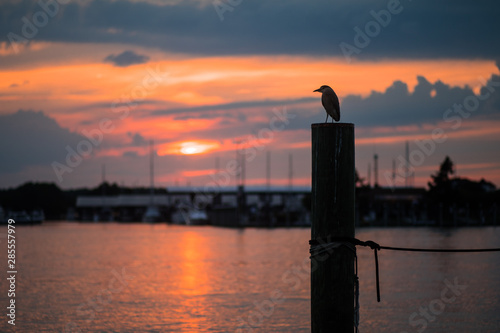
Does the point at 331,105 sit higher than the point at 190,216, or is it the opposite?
the point at 331,105

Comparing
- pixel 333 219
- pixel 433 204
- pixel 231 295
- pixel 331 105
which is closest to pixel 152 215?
pixel 433 204

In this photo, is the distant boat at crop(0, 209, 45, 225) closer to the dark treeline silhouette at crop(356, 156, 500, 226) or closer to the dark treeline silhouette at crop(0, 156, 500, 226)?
the dark treeline silhouette at crop(0, 156, 500, 226)

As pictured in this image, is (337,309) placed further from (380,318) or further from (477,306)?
(477,306)

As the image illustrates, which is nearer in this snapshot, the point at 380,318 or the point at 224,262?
the point at 380,318

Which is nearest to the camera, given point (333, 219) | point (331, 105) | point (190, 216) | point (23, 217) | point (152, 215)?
point (333, 219)

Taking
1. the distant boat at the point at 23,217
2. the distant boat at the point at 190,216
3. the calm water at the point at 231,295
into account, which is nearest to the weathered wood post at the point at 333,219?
the calm water at the point at 231,295

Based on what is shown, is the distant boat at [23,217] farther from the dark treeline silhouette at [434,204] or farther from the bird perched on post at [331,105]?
the bird perched on post at [331,105]

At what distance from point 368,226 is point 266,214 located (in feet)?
88.9

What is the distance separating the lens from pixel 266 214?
14450 cm

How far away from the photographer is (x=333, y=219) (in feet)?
23.4

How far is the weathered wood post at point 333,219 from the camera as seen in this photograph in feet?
23.1

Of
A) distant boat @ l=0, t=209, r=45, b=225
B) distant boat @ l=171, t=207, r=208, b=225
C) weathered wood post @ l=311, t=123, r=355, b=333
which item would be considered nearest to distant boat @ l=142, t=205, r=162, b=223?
distant boat @ l=171, t=207, r=208, b=225

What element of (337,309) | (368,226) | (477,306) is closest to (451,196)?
(368,226)

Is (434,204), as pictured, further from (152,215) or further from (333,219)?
(333,219)
